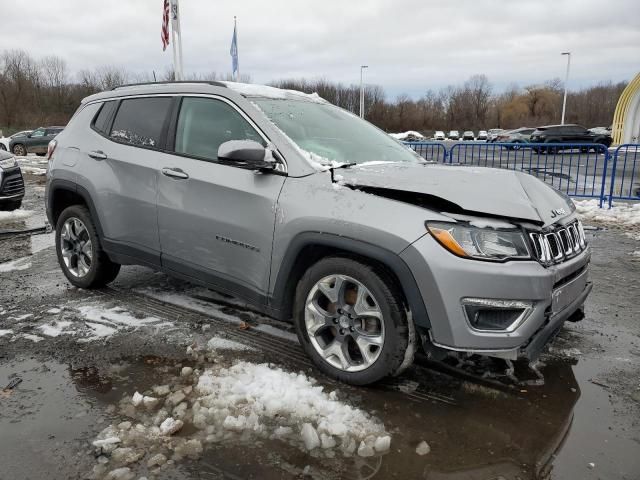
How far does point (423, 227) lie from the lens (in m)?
2.70

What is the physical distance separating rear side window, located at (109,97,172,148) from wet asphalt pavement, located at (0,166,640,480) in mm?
1450

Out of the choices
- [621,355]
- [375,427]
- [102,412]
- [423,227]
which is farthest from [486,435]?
[102,412]

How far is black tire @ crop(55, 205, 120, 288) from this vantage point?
459cm

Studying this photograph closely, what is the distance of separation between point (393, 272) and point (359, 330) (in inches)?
17.2

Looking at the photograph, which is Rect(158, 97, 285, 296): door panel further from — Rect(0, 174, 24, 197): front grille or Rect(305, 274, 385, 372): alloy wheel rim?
Rect(0, 174, 24, 197): front grille

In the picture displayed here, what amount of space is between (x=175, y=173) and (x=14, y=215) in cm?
696

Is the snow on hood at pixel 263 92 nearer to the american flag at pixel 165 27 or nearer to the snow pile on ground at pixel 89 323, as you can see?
the snow pile on ground at pixel 89 323

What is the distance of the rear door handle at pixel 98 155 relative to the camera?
14.3 feet

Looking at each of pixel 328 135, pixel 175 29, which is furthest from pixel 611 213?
pixel 175 29

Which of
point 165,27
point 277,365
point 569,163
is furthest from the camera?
point 165,27

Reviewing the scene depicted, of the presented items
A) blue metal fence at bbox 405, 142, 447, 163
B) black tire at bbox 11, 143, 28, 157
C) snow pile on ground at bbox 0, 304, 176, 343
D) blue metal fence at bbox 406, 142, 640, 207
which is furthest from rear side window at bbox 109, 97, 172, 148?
black tire at bbox 11, 143, 28, 157

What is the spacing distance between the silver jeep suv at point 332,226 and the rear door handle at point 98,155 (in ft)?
0.05

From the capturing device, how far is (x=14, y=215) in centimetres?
912

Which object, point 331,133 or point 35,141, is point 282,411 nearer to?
point 331,133
